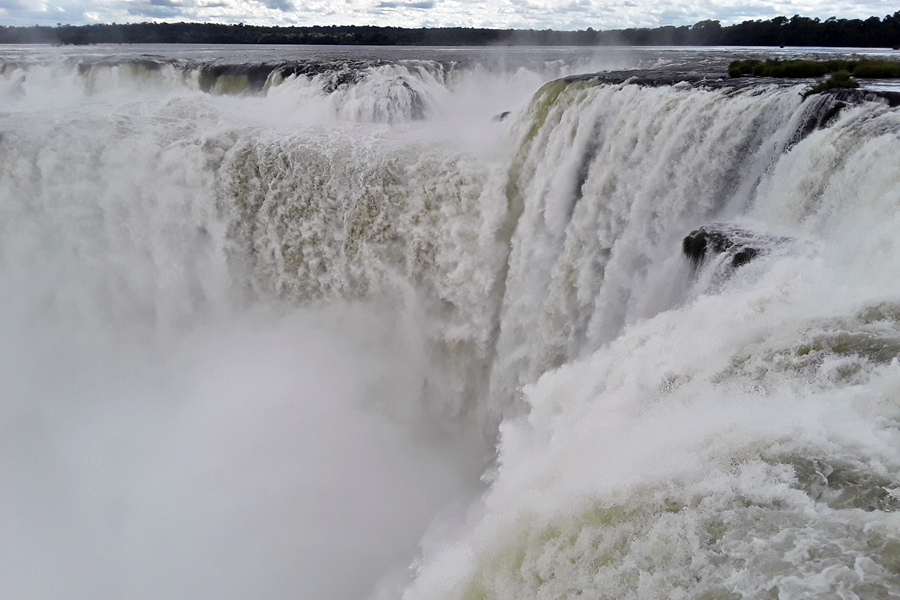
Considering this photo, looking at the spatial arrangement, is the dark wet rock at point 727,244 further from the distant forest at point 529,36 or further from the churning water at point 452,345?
the distant forest at point 529,36

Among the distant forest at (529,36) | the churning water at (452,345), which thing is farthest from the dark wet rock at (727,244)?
the distant forest at (529,36)

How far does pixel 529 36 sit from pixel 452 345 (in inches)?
1305

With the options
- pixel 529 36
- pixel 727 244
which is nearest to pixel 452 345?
pixel 727 244

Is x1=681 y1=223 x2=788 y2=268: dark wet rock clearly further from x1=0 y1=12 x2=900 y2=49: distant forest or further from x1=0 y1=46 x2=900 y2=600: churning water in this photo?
x1=0 y1=12 x2=900 y2=49: distant forest

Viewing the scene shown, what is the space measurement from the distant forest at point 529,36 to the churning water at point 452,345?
15375mm

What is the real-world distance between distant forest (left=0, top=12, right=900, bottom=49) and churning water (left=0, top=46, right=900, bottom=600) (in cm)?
1538

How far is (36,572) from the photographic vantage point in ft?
23.6

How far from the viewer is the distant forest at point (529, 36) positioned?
20719mm

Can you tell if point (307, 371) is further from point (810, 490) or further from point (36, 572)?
point (810, 490)

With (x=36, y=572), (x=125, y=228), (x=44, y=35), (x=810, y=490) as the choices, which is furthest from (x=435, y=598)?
(x=44, y=35)

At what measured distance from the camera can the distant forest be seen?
20.7m

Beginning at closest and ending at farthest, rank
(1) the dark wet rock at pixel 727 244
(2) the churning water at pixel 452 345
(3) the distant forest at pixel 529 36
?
(2) the churning water at pixel 452 345
(1) the dark wet rock at pixel 727 244
(3) the distant forest at pixel 529 36

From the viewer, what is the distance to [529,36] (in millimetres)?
37250

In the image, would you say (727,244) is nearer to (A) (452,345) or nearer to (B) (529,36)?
(A) (452,345)
